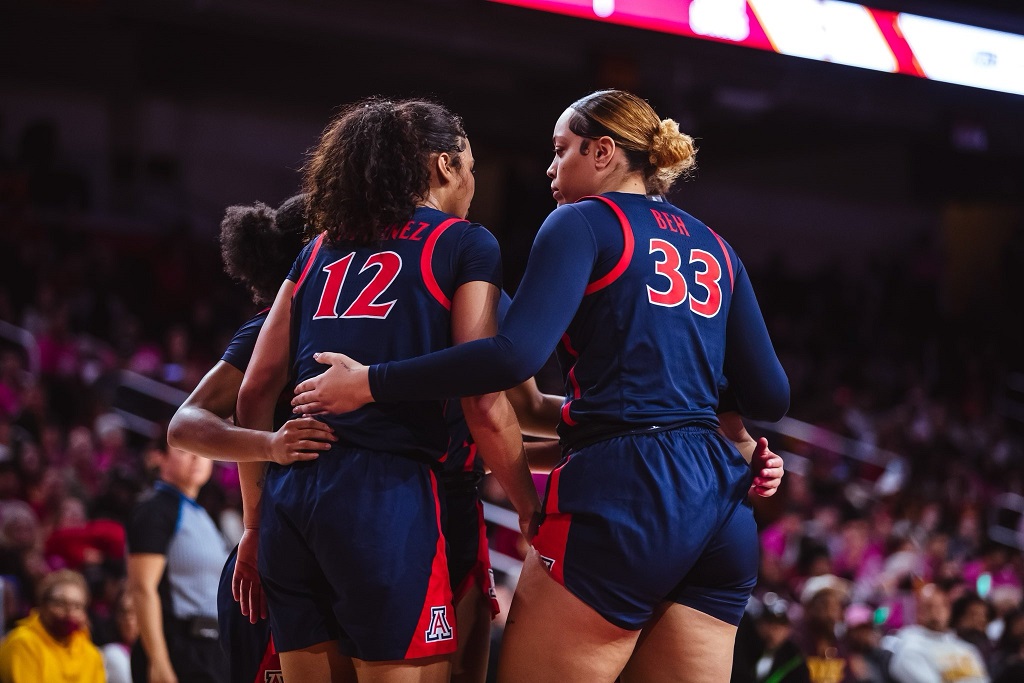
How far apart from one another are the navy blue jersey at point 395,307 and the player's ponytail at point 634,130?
0.39 meters

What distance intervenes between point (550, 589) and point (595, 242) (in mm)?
774

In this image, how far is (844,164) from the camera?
1862 cm

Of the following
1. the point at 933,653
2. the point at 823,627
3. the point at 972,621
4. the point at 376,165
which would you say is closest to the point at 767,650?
the point at 823,627

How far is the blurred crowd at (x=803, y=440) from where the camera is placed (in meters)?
6.70

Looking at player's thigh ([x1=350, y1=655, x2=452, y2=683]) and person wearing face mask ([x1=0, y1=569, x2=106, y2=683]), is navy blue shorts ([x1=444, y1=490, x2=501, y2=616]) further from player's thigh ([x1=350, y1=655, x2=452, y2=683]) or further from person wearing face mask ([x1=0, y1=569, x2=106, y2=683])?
person wearing face mask ([x1=0, y1=569, x2=106, y2=683])

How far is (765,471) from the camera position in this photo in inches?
110

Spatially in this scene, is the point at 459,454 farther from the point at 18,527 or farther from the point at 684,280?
the point at 18,527

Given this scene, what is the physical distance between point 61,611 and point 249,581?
3.12 metres

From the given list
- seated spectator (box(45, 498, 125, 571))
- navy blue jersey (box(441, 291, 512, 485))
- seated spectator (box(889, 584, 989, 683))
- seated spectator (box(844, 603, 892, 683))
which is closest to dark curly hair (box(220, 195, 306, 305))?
navy blue jersey (box(441, 291, 512, 485))

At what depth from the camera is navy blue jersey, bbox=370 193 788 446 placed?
248 cm

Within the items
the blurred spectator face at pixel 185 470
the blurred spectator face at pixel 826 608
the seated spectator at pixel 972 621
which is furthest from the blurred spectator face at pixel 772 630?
the blurred spectator face at pixel 185 470

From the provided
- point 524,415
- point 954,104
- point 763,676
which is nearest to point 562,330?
point 524,415

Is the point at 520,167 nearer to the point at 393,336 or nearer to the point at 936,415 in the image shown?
the point at 936,415

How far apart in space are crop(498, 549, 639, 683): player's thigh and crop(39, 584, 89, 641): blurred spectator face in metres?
3.66
